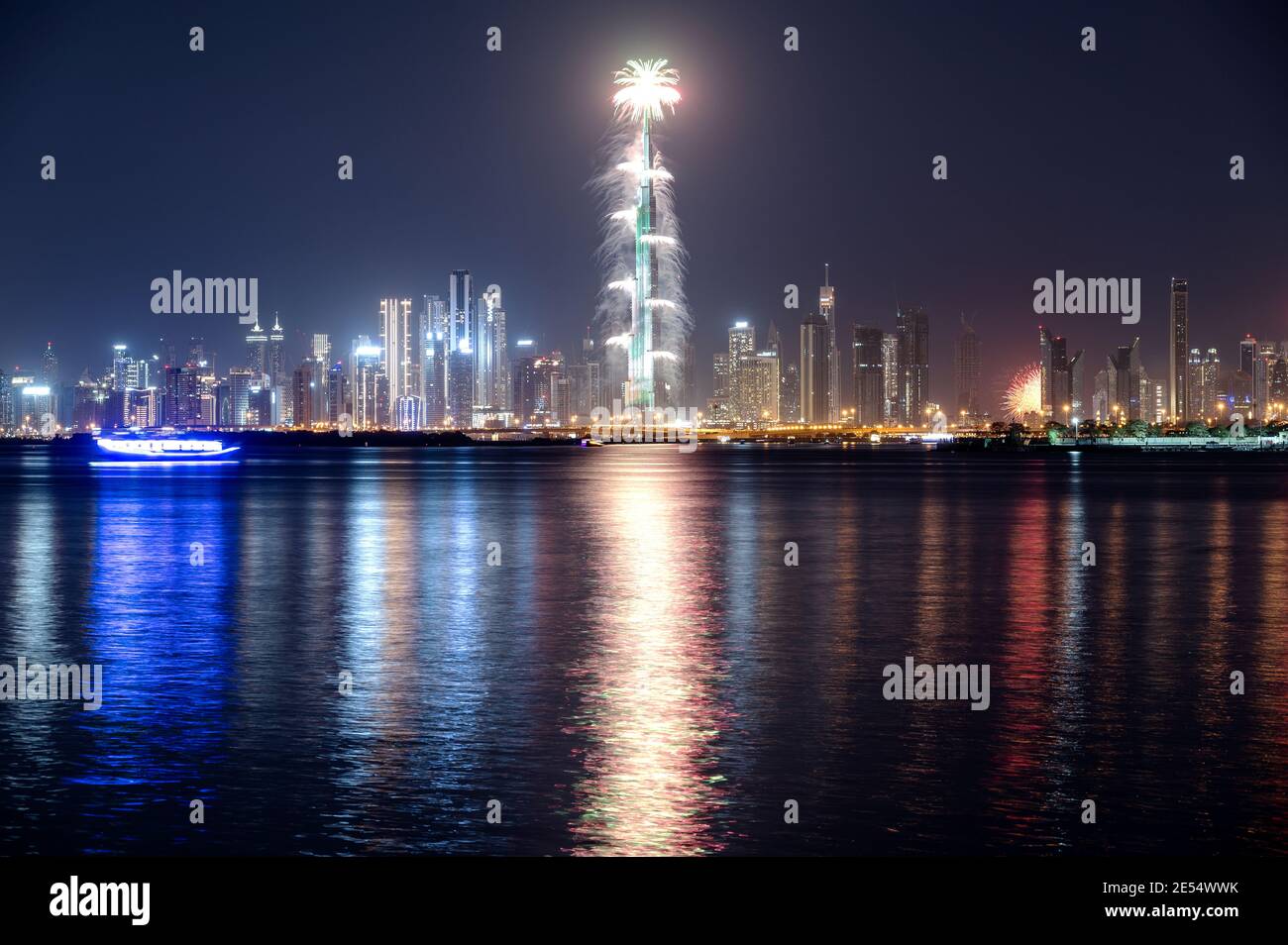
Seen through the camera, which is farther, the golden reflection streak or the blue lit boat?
the blue lit boat

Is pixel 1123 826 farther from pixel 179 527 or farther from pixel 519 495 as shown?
pixel 519 495

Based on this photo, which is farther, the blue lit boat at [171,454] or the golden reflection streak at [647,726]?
the blue lit boat at [171,454]

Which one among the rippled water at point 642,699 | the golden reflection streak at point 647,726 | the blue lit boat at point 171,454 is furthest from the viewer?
the blue lit boat at point 171,454

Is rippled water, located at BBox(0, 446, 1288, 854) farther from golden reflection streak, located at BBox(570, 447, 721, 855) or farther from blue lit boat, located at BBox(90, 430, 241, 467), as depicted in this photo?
blue lit boat, located at BBox(90, 430, 241, 467)

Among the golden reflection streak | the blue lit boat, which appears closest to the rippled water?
the golden reflection streak

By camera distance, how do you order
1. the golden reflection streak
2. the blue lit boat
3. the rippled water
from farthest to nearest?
the blue lit boat, the rippled water, the golden reflection streak

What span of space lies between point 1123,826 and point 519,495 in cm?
7629

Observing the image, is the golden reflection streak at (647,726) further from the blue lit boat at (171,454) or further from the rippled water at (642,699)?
the blue lit boat at (171,454)

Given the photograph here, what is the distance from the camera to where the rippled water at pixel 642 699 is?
13570 millimetres

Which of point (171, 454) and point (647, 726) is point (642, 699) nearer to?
point (647, 726)

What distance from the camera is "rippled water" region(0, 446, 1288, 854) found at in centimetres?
1357

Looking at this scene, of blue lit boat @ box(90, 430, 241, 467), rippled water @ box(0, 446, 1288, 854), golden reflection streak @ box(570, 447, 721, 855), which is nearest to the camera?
golden reflection streak @ box(570, 447, 721, 855)

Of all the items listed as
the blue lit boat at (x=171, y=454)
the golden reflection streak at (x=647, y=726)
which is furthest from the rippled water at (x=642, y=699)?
the blue lit boat at (x=171, y=454)

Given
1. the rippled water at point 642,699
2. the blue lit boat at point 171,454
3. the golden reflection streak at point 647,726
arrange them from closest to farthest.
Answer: the golden reflection streak at point 647,726 < the rippled water at point 642,699 < the blue lit boat at point 171,454
